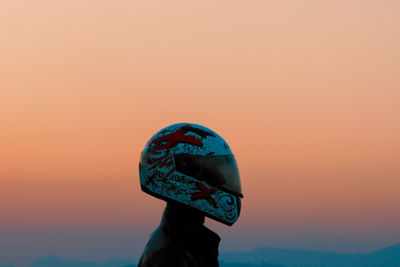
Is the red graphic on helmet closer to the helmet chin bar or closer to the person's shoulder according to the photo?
the helmet chin bar

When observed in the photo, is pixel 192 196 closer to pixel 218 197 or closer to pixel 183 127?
pixel 218 197

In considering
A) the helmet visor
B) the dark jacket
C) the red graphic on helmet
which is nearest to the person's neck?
the dark jacket

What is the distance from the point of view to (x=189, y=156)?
884 cm

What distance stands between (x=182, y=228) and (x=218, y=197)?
73 centimetres

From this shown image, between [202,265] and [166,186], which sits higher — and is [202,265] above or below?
below

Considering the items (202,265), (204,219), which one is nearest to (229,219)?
(204,219)

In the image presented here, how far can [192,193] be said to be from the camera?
8758 mm

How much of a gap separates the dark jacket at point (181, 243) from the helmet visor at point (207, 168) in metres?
0.50

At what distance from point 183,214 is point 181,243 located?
0.52m

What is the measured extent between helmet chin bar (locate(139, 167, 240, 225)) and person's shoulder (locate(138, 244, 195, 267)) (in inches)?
29.6

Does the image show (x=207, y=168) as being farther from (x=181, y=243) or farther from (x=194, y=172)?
(x=181, y=243)

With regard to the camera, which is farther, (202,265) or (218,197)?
(218,197)

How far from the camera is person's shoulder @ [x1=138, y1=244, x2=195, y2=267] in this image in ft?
26.7

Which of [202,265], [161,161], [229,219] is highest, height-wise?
[161,161]
